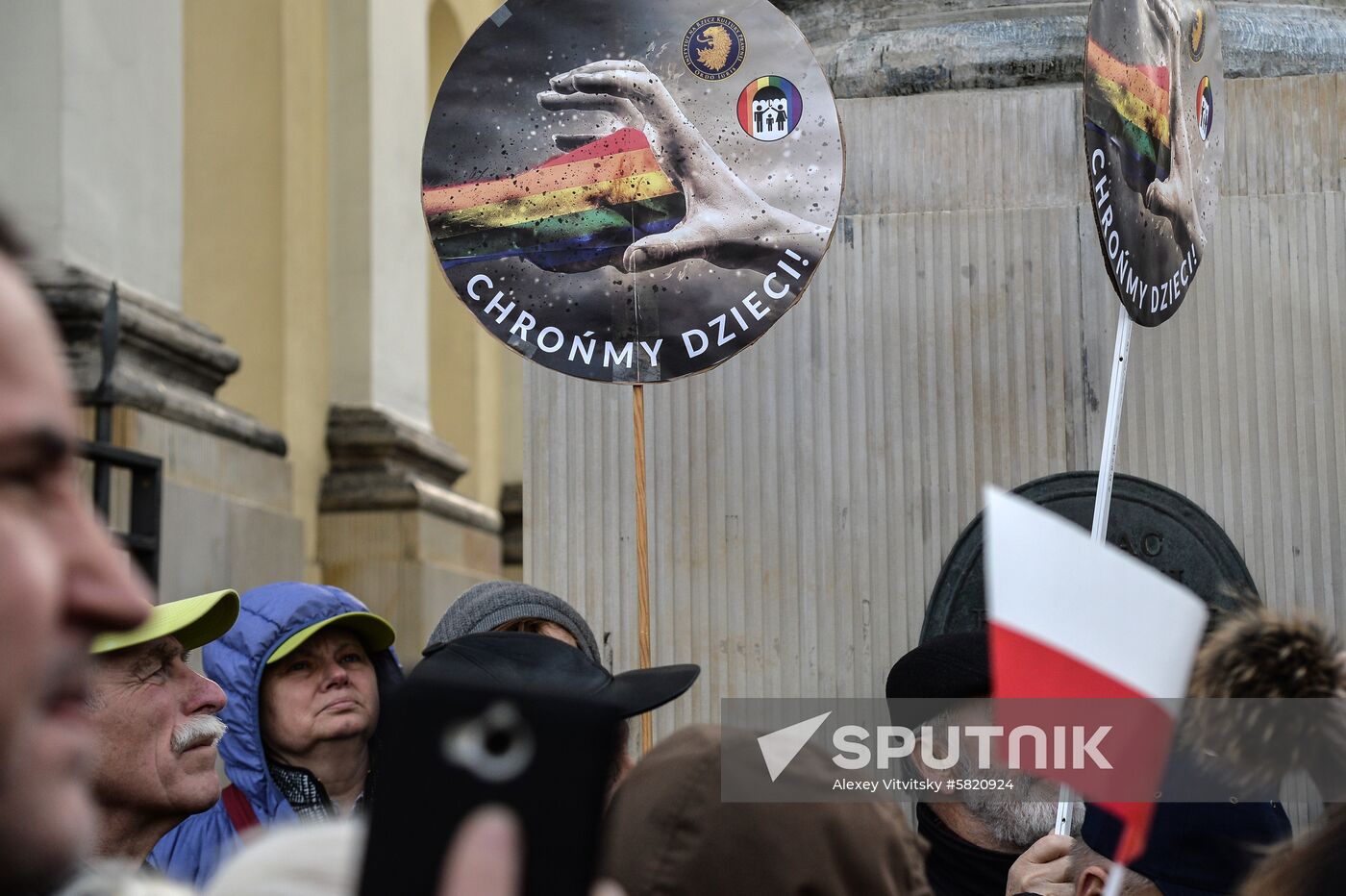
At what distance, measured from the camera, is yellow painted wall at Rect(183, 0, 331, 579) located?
1116cm

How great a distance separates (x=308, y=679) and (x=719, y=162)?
162 cm

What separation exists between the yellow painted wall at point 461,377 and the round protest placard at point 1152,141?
9.76m

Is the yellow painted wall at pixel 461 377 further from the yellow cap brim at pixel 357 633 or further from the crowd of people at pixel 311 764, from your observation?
the crowd of people at pixel 311 764

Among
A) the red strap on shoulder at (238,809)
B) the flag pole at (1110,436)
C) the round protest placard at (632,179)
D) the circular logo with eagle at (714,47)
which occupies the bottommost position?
the red strap on shoulder at (238,809)

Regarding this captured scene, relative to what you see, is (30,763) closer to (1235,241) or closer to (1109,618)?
(1109,618)

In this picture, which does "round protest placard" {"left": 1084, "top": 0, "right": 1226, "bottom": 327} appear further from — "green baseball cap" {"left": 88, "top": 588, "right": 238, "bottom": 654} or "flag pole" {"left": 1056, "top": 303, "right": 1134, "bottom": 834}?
"green baseball cap" {"left": 88, "top": 588, "right": 238, "bottom": 654}

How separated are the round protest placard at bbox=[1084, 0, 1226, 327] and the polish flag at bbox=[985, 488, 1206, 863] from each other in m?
Result: 2.44

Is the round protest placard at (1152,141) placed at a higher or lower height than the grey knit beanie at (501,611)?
higher

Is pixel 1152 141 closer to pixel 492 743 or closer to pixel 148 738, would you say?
pixel 148 738

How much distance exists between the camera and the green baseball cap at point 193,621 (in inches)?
145

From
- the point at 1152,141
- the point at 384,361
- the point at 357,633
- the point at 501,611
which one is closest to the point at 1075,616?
the point at 501,611

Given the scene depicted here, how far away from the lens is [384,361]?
39.6 ft

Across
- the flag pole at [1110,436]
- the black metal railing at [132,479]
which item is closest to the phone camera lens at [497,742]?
the flag pole at [1110,436]

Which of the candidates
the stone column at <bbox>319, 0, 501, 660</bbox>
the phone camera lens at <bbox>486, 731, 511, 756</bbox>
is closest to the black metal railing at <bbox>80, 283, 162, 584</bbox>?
the stone column at <bbox>319, 0, 501, 660</bbox>
